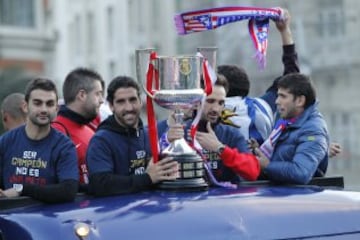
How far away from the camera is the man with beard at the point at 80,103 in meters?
6.86

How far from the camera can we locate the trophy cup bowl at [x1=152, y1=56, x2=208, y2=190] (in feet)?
17.4

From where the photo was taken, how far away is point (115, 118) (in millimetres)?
5926

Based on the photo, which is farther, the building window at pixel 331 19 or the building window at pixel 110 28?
the building window at pixel 110 28

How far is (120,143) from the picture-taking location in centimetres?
588

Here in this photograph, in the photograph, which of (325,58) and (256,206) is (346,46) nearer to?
(325,58)

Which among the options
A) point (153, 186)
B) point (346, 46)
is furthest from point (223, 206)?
point (346, 46)

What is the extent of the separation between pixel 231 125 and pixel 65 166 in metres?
1.18

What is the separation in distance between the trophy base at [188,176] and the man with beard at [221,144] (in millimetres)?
189

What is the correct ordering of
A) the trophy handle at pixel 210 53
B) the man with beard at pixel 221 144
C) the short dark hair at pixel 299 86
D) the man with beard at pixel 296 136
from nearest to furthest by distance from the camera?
1. the trophy handle at pixel 210 53
2. the man with beard at pixel 221 144
3. the man with beard at pixel 296 136
4. the short dark hair at pixel 299 86

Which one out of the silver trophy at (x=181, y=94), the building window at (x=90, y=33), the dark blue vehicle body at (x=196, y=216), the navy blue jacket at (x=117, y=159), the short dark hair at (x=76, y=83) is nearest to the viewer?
the dark blue vehicle body at (x=196, y=216)

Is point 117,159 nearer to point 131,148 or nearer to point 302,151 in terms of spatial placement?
point 131,148

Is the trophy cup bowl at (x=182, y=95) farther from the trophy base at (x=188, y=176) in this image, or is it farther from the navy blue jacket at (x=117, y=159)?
the navy blue jacket at (x=117, y=159)

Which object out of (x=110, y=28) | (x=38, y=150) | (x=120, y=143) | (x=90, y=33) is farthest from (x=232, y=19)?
(x=90, y=33)

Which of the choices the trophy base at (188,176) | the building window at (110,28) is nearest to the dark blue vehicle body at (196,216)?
the trophy base at (188,176)
